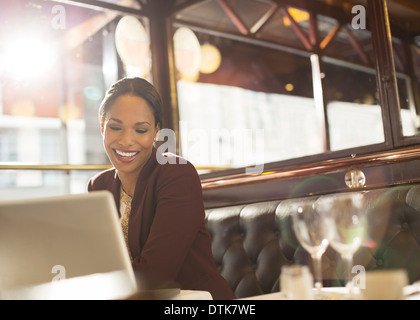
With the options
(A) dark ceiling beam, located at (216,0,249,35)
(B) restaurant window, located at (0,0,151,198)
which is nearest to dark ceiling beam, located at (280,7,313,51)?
(A) dark ceiling beam, located at (216,0,249,35)

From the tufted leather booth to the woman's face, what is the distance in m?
0.58

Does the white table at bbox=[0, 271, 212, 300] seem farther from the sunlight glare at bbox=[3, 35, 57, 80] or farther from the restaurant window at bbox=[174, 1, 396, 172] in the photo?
the sunlight glare at bbox=[3, 35, 57, 80]

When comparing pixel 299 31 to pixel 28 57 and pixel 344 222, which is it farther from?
pixel 344 222

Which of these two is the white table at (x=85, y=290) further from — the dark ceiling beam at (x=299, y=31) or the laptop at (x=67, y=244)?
the dark ceiling beam at (x=299, y=31)

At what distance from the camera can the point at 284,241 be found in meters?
1.96

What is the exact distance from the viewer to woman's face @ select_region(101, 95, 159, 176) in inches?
70.5

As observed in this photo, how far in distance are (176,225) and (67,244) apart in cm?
57

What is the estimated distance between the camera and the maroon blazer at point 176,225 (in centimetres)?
145

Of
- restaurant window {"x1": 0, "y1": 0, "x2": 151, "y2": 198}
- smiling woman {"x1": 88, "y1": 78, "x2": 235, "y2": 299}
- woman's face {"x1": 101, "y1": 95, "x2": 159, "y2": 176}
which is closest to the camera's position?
smiling woman {"x1": 88, "y1": 78, "x2": 235, "y2": 299}

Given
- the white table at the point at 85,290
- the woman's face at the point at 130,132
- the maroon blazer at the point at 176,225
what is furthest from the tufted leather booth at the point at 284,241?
the white table at the point at 85,290

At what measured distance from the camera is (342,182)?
200 cm

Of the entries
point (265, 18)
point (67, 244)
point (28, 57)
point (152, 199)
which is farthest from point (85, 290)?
point (28, 57)

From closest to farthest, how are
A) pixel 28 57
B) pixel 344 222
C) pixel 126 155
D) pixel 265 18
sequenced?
pixel 344 222
pixel 126 155
pixel 265 18
pixel 28 57

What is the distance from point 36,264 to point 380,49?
1658mm
